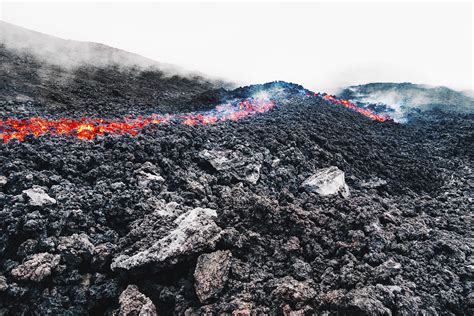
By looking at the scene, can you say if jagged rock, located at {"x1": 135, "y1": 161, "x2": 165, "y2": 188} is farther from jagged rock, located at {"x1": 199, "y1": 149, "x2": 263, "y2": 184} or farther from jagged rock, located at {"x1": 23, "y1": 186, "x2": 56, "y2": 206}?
jagged rock, located at {"x1": 23, "y1": 186, "x2": 56, "y2": 206}

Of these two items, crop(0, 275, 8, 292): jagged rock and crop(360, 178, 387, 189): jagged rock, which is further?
crop(360, 178, 387, 189): jagged rock

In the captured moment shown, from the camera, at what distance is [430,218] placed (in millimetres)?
8297

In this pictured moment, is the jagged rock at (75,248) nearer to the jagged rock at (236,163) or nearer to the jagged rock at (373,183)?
the jagged rock at (236,163)

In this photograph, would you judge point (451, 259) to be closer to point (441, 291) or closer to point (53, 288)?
point (441, 291)

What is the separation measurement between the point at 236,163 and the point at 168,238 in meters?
4.08

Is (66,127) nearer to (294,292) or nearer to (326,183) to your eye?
(326,183)

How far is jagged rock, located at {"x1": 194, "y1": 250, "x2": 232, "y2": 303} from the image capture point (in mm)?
5244

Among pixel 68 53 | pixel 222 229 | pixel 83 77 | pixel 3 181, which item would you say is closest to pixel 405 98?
pixel 83 77

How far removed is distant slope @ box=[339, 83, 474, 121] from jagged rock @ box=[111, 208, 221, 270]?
78.3 feet

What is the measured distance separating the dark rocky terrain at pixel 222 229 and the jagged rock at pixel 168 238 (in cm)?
3

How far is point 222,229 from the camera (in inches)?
255

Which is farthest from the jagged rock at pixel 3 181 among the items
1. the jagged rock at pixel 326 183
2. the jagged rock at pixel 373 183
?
the jagged rock at pixel 373 183

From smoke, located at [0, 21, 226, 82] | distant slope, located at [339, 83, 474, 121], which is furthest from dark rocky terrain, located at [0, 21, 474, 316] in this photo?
distant slope, located at [339, 83, 474, 121]

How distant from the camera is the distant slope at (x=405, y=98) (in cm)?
2900
